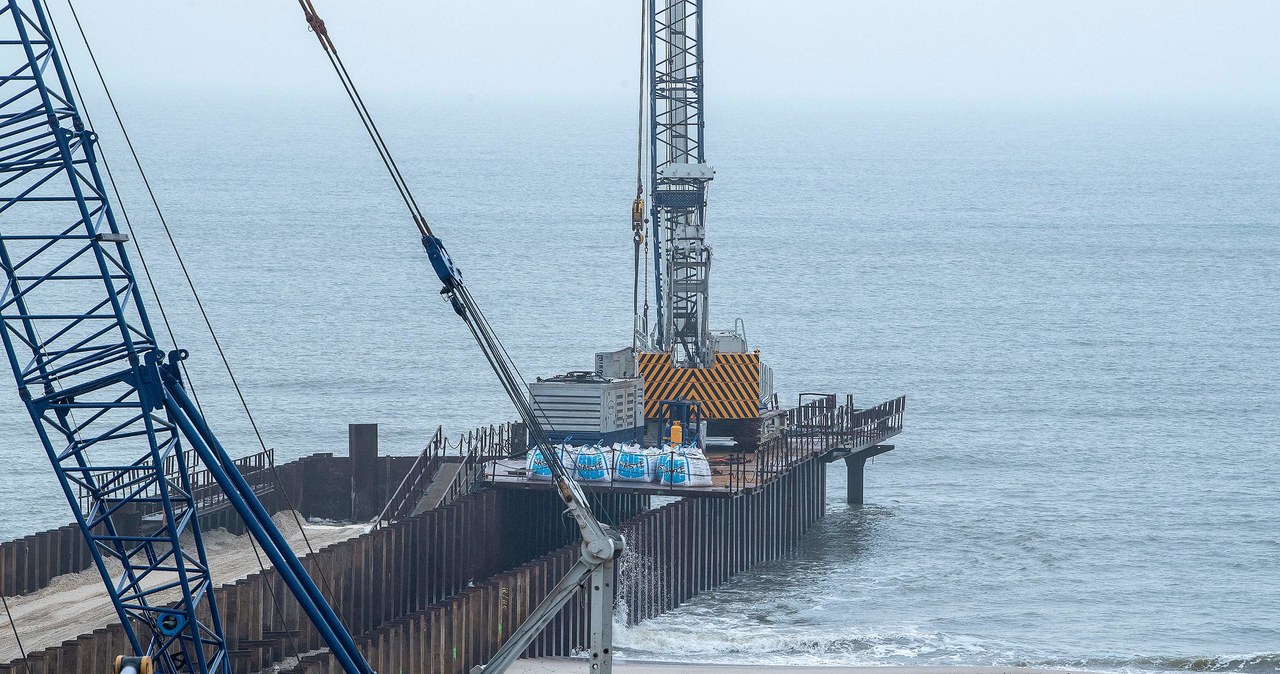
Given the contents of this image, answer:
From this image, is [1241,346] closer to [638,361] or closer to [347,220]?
[638,361]

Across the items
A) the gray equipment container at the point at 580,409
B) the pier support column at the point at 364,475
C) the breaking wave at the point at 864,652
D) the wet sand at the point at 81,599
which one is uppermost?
the gray equipment container at the point at 580,409

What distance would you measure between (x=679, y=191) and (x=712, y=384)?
5487mm

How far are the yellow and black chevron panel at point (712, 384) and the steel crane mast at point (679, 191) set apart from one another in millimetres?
1804

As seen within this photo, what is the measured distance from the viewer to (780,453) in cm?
4884

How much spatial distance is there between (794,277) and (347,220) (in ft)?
193

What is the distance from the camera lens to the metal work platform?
4316cm

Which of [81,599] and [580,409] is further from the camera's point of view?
[580,409]

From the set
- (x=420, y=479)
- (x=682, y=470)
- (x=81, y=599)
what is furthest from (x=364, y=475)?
(x=81, y=599)

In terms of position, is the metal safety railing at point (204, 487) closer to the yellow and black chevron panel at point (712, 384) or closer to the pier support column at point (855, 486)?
the yellow and black chevron panel at point (712, 384)

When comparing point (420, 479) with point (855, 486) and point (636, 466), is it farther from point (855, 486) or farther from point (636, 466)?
point (855, 486)

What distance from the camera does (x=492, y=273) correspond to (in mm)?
140500

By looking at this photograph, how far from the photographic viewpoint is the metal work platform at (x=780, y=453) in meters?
43.2

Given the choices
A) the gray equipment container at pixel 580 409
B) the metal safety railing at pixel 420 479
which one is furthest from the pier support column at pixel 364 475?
the gray equipment container at pixel 580 409

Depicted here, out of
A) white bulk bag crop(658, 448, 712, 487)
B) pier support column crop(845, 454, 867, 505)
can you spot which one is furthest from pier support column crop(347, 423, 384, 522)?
pier support column crop(845, 454, 867, 505)
